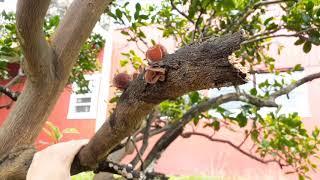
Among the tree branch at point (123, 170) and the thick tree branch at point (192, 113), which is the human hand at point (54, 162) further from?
the thick tree branch at point (192, 113)

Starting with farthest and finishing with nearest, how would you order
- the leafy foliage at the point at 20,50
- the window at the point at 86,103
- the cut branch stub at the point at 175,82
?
the window at the point at 86,103
the leafy foliage at the point at 20,50
the cut branch stub at the point at 175,82

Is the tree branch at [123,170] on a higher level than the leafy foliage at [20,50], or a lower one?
lower

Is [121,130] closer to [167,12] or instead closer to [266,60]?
[167,12]

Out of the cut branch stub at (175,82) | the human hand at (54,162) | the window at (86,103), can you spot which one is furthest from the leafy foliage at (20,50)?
the window at (86,103)

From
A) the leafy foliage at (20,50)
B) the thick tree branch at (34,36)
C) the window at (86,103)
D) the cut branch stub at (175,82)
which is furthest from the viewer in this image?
the window at (86,103)

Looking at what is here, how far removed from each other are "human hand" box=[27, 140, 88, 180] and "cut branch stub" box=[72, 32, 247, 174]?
4 centimetres

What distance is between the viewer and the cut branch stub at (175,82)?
1.90 ft

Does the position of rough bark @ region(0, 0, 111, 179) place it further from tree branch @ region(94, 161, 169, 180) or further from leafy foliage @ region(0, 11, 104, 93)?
leafy foliage @ region(0, 11, 104, 93)

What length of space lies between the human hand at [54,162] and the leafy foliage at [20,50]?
0.88 meters

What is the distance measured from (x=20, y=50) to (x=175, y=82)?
4.11ft

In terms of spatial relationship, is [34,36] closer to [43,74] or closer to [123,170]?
[43,74]

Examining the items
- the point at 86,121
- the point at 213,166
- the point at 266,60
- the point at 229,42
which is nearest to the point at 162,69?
the point at 229,42

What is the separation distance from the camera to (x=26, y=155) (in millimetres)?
883

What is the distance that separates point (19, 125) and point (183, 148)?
12.4 feet
